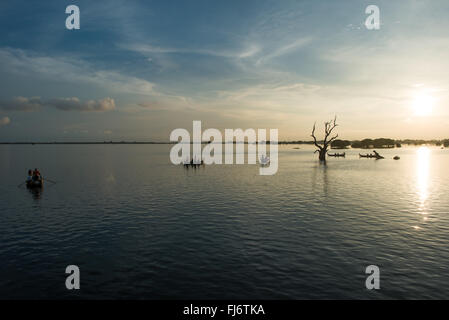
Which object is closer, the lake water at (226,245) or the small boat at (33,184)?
the lake water at (226,245)

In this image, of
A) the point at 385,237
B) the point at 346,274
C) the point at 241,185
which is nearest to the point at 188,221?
the point at 346,274

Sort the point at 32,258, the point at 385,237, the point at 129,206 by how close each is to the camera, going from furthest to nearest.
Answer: the point at 129,206 < the point at 385,237 < the point at 32,258

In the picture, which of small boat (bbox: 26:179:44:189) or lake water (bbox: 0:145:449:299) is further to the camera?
small boat (bbox: 26:179:44:189)

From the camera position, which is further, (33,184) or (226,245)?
(33,184)

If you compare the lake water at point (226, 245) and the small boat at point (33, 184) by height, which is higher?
the small boat at point (33, 184)

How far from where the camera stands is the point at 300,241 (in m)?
19.7

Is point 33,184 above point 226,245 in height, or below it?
above

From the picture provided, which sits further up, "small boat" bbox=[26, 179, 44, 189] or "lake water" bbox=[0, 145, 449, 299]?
"small boat" bbox=[26, 179, 44, 189]

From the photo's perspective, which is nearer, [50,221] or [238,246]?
[238,246]

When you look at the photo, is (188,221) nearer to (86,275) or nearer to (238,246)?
(238,246)

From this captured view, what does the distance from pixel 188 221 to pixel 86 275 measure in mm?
11156
